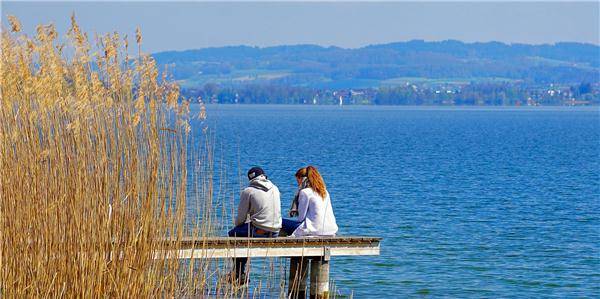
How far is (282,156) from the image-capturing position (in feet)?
167

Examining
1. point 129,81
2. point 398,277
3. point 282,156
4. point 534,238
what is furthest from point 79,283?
point 282,156

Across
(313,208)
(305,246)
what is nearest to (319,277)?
(305,246)

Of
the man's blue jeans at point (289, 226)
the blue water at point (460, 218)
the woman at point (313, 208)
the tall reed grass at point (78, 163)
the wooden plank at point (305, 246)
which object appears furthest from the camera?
the blue water at point (460, 218)

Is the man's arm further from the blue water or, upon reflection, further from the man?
the blue water

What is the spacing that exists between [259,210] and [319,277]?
3.21 feet

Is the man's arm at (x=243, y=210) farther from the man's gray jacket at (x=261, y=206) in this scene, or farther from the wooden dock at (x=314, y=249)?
the wooden dock at (x=314, y=249)

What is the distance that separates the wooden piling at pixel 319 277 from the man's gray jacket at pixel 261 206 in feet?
1.83

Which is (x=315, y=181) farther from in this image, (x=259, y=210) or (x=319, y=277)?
(x=319, y=277)

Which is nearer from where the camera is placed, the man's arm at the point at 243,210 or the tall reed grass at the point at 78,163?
the tall reed grass at the point at 78,163

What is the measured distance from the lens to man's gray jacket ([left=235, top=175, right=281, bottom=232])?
38.4 feet

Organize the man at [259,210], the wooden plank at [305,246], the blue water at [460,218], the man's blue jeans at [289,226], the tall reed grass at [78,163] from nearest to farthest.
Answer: the tall reed grass at [78,163] → the wooden plank at [305,246] → the man at [259,210] → the man's blue jeans at [289,226] → the blue water at [460,218]

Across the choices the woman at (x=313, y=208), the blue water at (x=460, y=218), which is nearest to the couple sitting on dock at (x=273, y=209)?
the woman at (x=313, y=208)

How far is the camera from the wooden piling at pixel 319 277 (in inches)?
467

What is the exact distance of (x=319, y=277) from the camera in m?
12.0
